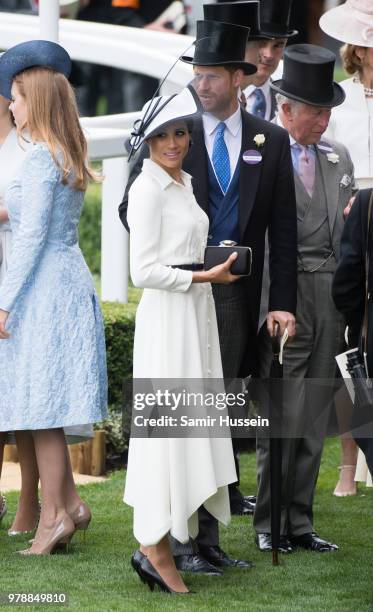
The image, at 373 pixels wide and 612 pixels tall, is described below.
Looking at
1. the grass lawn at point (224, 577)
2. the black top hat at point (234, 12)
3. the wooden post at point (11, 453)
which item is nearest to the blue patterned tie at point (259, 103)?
the black top hat at point (234, 12)

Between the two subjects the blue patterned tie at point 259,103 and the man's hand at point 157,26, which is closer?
the blue patterned tie at point 259,103

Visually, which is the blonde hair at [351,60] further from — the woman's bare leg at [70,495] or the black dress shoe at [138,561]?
the black dress shoe at [138,561]

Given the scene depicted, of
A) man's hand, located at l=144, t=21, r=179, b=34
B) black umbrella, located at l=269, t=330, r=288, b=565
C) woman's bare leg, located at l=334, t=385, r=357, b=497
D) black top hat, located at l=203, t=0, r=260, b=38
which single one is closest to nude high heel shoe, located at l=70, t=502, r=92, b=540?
black umbrella, located at l=269, t=330, r=288, b=565

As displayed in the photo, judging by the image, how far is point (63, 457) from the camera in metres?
5.99

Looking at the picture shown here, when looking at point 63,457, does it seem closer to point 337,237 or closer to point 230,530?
point 230,530

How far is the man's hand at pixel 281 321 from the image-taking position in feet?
19.2

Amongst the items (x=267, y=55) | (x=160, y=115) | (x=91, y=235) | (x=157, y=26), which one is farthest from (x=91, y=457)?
(x=91, y=235)

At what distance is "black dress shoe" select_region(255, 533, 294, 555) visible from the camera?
6117mm

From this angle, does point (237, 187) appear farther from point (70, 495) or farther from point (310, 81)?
point (70, 495)

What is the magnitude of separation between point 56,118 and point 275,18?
80.2 inches

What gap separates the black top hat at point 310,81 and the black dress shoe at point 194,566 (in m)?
1.96

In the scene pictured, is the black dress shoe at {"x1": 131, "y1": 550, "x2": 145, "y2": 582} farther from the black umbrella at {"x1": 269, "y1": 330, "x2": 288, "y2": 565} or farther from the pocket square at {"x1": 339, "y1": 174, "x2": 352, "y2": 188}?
the pocket square at {"x1": 339, "y1": 174, "x2": 352, "y2": 188}

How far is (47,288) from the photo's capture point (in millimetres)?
5855

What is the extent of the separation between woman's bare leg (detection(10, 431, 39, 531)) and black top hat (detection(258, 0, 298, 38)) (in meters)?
2.51
